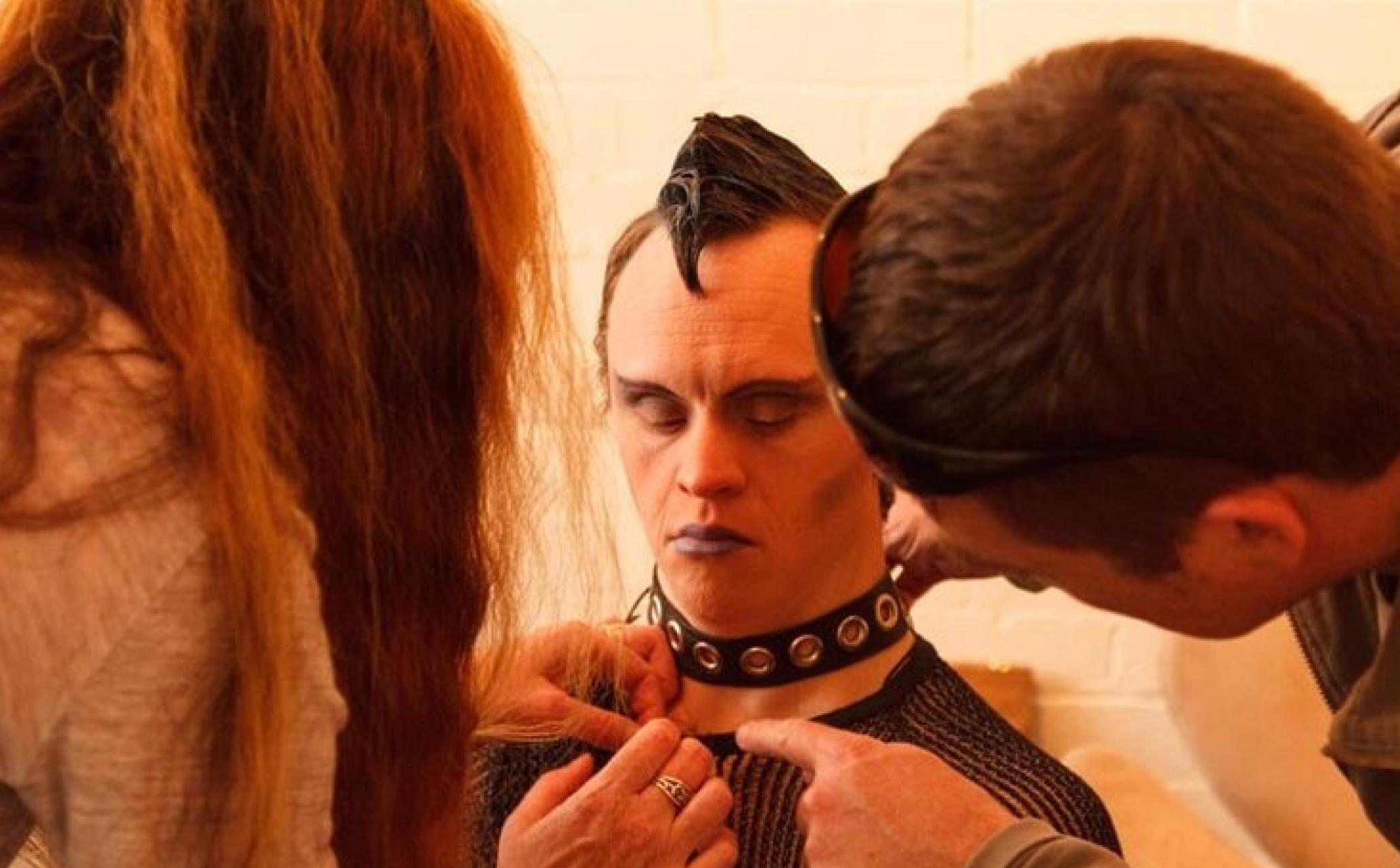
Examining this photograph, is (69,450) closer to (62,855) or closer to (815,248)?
(62,855)

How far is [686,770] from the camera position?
4.55ft

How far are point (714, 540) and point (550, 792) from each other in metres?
0.23

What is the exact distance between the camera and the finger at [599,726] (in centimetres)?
145

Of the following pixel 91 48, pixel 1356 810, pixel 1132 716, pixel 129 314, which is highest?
pixel 91 48

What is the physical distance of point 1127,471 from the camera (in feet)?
3.08

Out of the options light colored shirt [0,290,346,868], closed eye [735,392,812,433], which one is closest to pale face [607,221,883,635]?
closed eye [735,392,812,433]

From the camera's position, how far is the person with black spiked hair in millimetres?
1420

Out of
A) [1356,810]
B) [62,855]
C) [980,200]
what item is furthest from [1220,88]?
[1356,810]

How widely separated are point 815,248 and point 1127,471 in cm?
21

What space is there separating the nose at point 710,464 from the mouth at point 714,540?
3 cm

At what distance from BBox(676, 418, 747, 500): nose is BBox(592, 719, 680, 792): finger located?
18cm

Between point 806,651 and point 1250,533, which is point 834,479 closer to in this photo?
point 806,651

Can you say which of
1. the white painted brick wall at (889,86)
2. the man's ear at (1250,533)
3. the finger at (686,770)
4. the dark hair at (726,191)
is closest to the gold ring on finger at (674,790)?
the finger at (686,770)

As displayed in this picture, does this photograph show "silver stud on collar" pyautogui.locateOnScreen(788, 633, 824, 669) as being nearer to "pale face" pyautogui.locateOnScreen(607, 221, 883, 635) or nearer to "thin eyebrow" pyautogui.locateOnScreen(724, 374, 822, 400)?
"pale face" pyautogui.locateOnScreen(607, 221, 883, 635)
